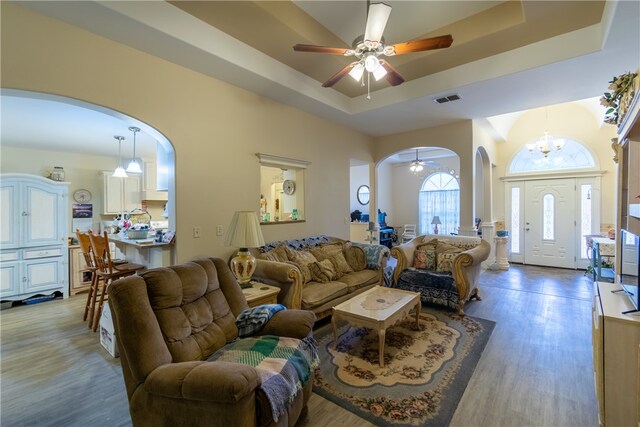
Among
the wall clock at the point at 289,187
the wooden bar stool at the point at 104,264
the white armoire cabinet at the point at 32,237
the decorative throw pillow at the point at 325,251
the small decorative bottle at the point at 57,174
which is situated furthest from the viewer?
the small decorative bottle at the point at 57,174

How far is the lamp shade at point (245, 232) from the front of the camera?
2.70 meters

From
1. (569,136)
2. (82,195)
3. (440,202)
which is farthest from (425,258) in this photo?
(82,195)

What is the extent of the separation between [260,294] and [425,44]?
259 centimetres

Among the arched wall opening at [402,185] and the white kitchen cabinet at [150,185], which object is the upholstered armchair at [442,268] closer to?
the arched wall opening at [402,185]

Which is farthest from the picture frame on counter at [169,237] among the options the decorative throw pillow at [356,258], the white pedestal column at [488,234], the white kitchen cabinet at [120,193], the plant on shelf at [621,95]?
the white pedestal column at [488,234]

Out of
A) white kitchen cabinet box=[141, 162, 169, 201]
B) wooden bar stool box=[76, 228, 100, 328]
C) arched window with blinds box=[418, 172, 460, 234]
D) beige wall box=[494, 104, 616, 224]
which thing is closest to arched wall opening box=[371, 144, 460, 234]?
arched window with blinds box=[418, 172, 460, 234]

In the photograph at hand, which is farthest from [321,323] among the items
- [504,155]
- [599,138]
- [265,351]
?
[599,138]

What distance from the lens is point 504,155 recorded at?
6730 millimetres

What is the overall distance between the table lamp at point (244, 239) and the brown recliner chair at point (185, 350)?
63 cm

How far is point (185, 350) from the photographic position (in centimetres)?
170

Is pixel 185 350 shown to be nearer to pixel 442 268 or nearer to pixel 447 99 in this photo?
pixel 442 268

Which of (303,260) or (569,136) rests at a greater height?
(569,136)

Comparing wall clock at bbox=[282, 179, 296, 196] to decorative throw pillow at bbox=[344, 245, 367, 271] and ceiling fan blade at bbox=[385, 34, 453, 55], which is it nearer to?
decorative throw pillow at bbox=[344, 245, 367, 271]

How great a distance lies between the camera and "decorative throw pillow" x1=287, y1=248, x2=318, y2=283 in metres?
3.40
